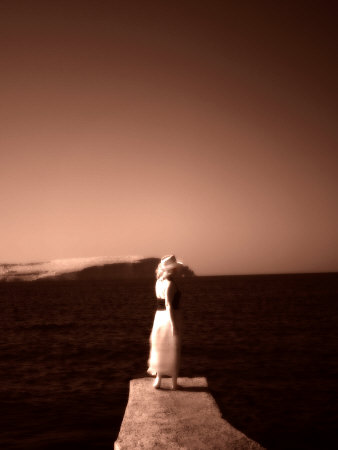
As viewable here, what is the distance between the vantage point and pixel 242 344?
1164 inches

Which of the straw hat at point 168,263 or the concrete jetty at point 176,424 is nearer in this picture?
the concrete jetty at point 176,424

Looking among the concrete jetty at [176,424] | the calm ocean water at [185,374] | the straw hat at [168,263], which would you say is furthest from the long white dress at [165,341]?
the calm ocean water at [185,374]

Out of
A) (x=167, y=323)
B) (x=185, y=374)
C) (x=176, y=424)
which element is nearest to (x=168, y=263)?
(x=167, y=323)

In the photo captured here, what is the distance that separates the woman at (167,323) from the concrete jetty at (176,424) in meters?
0.58

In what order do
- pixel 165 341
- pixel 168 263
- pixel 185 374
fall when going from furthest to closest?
pixel 185 374
pixel 165 341
pixel 168 263

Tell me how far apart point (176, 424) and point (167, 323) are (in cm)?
213

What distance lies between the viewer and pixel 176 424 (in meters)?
7.96

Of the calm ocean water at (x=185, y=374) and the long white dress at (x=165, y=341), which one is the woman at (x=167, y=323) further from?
the calm ocean water at (x=185, y=374)

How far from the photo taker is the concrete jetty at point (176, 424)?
23.8 ft

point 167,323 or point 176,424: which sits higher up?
point 167,323

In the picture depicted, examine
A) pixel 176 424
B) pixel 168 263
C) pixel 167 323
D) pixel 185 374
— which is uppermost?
pixel 168 263

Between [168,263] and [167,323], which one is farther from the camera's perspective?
[167,323]

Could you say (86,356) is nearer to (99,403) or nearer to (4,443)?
(99,403)

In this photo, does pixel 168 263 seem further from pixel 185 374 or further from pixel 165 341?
pixel 185 374
